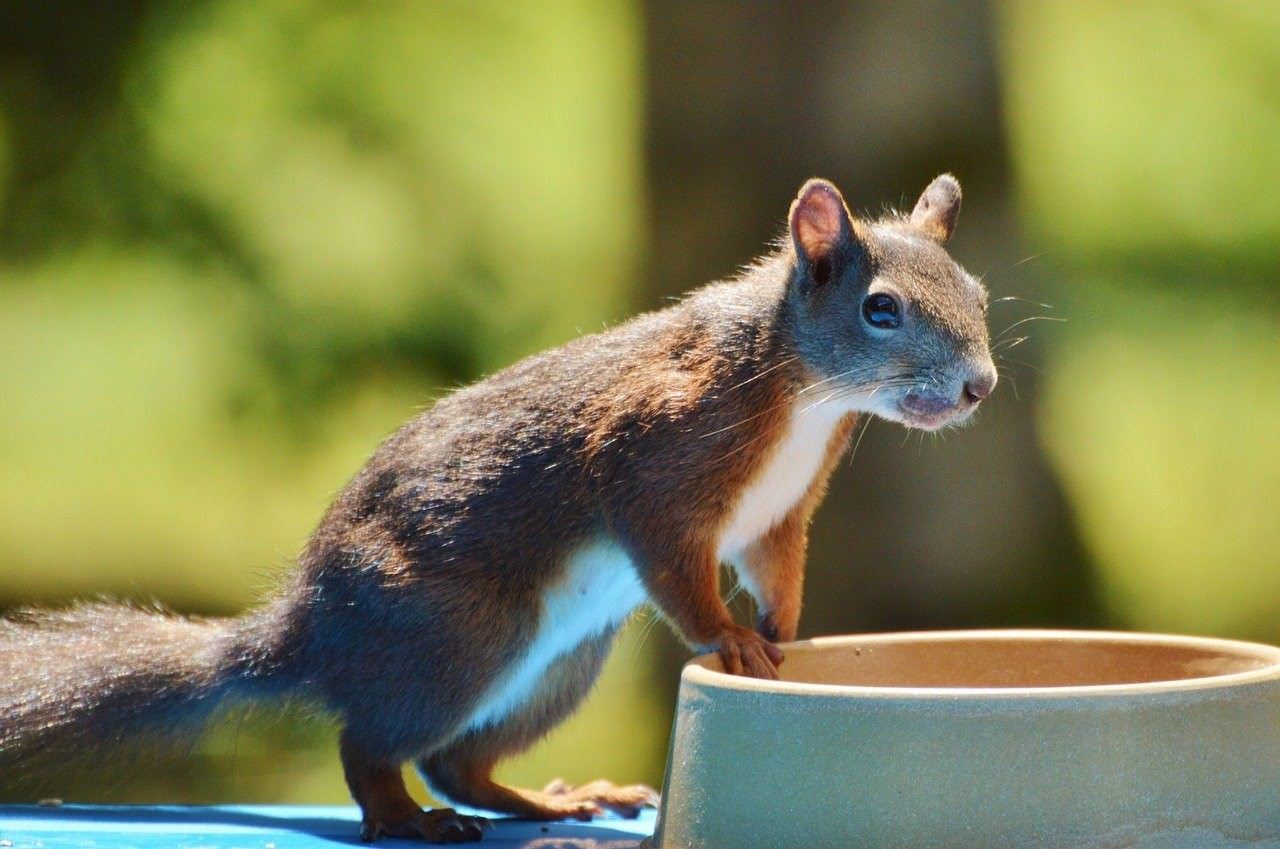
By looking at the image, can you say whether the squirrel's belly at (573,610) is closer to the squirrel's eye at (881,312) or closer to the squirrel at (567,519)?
the squirrel at (567,519)

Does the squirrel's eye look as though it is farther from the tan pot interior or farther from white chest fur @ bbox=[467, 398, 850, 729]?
the tan pot interior

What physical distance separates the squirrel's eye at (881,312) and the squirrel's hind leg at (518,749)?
2.51ft

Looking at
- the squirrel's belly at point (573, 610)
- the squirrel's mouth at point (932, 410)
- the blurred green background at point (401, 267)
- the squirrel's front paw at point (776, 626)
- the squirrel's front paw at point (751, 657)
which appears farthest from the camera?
the blurred green background at point (401, 267)

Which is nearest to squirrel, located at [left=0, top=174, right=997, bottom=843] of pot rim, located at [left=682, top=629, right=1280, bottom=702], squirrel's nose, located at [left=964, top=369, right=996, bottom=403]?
squirrel's nose, located at [left=964, top=369, right=996, bottom=403]

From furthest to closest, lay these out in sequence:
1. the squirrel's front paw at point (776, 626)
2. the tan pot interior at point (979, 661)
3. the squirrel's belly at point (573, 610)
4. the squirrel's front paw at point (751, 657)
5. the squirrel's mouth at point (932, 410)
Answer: the squirrel's front paw at point (776, 626) → the squirrel's belly at point (573, 610) → the squirrel's mouth at point (932, 410) → the squirrel's front paw at point (751, 657) → the tan pot interior at point (979, 661)

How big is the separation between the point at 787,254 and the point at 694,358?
0.31m

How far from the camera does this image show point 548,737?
3172 mm

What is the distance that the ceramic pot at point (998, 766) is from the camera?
1.69 m

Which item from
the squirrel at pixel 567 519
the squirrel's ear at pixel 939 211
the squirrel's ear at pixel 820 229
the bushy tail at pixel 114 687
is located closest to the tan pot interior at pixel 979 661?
the squirrel at pixel 567 519

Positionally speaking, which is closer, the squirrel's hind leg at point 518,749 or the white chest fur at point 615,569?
the white chest fur at point 615,569

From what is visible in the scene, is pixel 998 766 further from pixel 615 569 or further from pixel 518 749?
pixel 518 749

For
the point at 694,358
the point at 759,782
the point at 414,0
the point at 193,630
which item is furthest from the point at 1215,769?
the point at 414,0

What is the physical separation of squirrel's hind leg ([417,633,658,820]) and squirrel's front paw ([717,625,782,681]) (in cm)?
56

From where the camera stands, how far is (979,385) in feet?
8.80
